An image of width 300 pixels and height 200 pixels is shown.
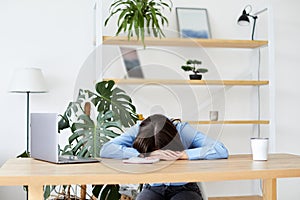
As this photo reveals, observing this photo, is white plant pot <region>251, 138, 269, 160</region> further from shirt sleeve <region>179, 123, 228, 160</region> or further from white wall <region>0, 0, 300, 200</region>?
white wall <region>0, 0, 300, 200</region>

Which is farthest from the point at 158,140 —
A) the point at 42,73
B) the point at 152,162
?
the point at 42,73

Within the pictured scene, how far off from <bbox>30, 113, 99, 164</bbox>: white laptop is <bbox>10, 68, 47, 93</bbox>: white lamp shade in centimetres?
177

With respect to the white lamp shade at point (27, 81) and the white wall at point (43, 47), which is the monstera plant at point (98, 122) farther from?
the white wall at point (43, 47)

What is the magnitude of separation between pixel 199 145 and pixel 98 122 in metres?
0.55

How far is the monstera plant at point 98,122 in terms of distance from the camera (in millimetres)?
2424

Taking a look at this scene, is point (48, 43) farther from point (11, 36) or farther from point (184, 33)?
point (184, 33)

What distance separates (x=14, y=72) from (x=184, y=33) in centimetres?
155

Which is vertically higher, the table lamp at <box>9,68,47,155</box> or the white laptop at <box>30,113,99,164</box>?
the table lamp at <box>9,68,47,155</box>

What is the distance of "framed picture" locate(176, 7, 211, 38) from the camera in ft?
14.1

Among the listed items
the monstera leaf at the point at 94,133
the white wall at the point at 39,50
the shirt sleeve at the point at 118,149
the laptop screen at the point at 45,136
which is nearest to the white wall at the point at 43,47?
the white wall at the point at 39,50

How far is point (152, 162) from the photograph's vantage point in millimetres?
1936

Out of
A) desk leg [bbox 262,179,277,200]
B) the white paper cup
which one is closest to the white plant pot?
desk leg [bbox 262,179,277,200]

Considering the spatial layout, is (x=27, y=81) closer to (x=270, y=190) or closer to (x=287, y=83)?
(x=270, y=190)

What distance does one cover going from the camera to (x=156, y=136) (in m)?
2.52
